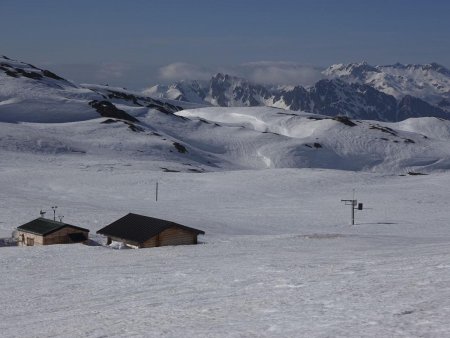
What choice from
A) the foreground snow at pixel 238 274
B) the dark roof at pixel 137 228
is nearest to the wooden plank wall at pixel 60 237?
the dark roof at pixel 137 228

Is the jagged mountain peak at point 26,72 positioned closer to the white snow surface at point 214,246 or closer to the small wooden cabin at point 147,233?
the white snow surface at point 214,246

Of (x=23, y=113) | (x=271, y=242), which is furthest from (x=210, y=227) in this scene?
(x=23, y=113)

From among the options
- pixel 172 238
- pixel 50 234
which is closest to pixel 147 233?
pixel 172 238

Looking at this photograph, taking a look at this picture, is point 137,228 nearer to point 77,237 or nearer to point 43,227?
point 77,237

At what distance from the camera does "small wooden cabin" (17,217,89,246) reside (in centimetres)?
3784

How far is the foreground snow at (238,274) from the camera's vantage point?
14.5m

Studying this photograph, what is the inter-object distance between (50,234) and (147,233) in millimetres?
6335

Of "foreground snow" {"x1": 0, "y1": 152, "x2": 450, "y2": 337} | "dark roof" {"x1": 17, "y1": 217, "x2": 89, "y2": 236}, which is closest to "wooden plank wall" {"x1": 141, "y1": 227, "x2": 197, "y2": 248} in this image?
"foreground snow" {"x1": 0, "y1": 152, "x2": 450, "y2": 337}

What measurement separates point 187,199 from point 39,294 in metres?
43.5

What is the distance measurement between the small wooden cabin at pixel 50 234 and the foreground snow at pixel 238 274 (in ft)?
9.52

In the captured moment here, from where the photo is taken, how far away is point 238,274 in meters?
23.3

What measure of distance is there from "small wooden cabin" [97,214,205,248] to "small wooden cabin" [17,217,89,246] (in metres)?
1.55

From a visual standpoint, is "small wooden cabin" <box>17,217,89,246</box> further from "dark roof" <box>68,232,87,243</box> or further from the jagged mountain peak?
the jagged mountain peak

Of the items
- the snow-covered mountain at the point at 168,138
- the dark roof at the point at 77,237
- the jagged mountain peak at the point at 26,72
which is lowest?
the dark roof at the point at 77,237
